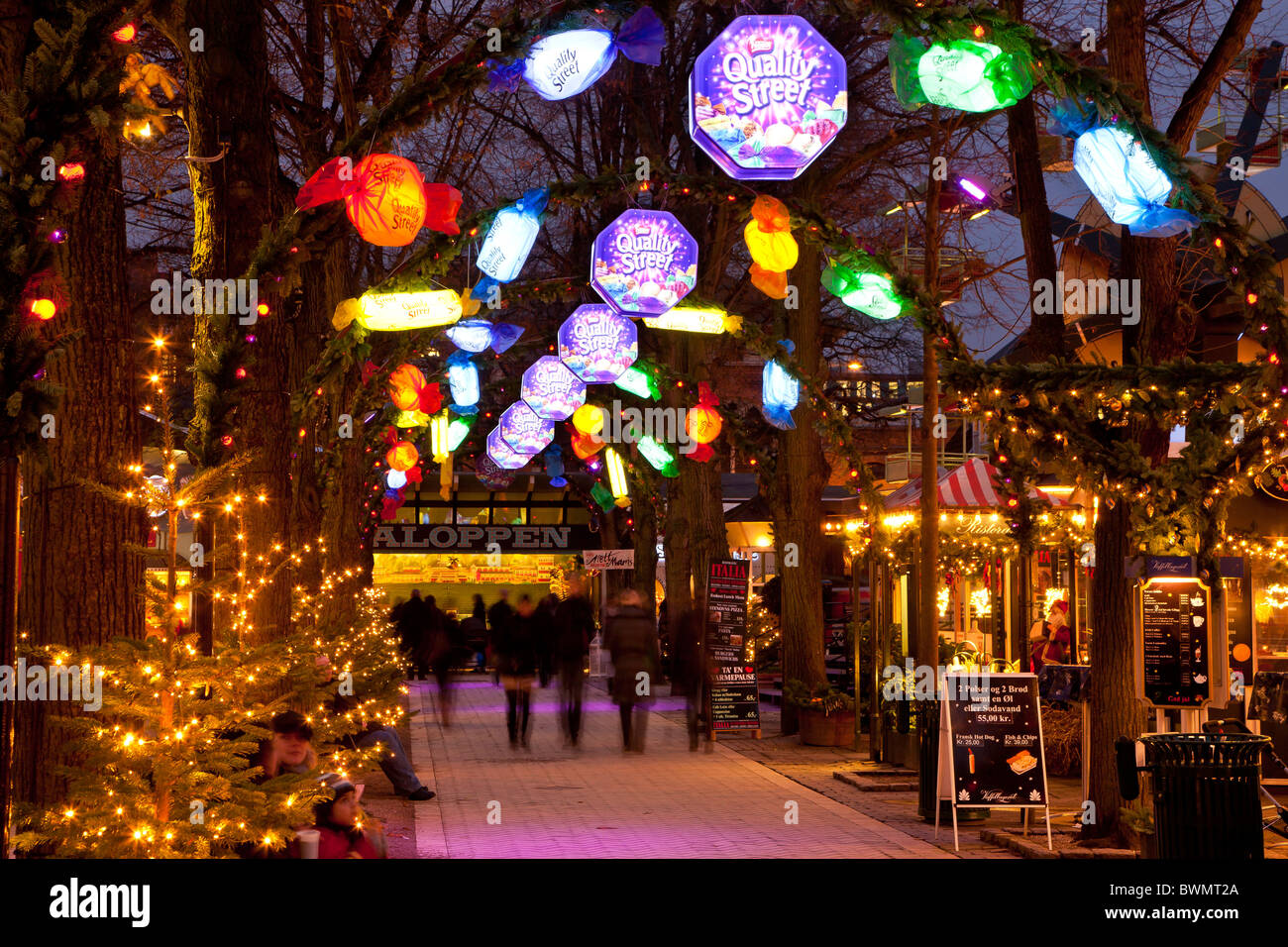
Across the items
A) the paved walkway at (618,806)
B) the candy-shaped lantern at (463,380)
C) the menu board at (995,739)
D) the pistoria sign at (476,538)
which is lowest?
the paved walkway at (618,806)

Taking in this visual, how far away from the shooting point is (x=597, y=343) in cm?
1645

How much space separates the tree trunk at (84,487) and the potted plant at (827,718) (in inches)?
532

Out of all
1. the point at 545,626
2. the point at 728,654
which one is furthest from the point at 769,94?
the point at 545,626

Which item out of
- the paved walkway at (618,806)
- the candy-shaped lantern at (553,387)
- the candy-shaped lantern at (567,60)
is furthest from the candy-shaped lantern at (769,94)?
the candy-shaped lantern at (553,387)

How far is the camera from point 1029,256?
12570 millimetres

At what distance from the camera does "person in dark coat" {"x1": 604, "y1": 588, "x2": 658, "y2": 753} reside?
61.3 ft

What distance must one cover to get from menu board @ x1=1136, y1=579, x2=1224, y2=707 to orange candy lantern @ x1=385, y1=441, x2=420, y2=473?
12741 millimetres

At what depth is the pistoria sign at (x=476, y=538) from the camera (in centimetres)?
4306

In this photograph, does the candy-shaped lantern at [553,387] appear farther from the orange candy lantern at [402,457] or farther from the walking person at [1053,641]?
the walking person at [1053,641]

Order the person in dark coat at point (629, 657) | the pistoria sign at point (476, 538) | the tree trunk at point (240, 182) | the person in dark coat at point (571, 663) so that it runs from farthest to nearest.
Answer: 1. the pistoria sign at point (476, 538)
2. the person in dark coat at point (571, 663)
3. the person in dark coat at point (629, 657)
4. the tree trunk at point (240, 182)

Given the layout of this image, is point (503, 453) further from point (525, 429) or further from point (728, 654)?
point (728, 654)
